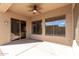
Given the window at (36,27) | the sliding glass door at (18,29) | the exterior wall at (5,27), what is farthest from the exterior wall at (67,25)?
the exterior wall at (5,27)

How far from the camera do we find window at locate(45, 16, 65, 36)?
674cm

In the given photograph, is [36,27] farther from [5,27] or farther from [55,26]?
[5,27]

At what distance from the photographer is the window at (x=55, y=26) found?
6.74m

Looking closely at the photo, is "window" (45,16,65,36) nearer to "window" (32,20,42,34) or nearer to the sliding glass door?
"window" (32,20,42,34)

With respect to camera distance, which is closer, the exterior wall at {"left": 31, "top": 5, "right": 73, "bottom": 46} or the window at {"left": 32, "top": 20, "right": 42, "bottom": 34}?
the exterior wall at {"left": 31, "top": 5, "right": 73, "bottom": 46}

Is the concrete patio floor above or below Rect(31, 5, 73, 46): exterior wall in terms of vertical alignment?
below

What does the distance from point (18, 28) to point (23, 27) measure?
0.83m

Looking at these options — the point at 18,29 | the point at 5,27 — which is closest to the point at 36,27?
the point at 18,29

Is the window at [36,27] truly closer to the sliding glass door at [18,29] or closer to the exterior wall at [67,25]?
the exterior wall at [67,25]

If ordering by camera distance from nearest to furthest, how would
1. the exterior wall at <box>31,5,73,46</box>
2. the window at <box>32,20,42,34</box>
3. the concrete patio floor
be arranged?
1. the concrete patio floor
2. the exterior wall at <box>31,5,73,46</box>
3. the window at <box>32,20,42,34</box>

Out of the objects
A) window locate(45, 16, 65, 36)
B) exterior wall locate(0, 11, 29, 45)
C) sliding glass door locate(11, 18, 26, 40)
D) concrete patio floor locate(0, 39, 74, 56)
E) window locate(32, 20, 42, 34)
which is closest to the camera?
concrete patio floor locate(0, 39, 74, 56)

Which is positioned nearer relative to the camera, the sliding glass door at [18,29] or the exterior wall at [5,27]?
the exterior wall at [5,27]

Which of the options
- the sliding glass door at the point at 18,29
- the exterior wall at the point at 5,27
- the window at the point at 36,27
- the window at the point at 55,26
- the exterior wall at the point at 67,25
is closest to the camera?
the exterior wall at the point at 67,25

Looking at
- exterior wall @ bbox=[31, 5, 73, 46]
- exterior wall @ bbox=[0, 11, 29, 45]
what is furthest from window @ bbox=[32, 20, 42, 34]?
exterior wall @ bbox=[0, 11, 29, 45]
